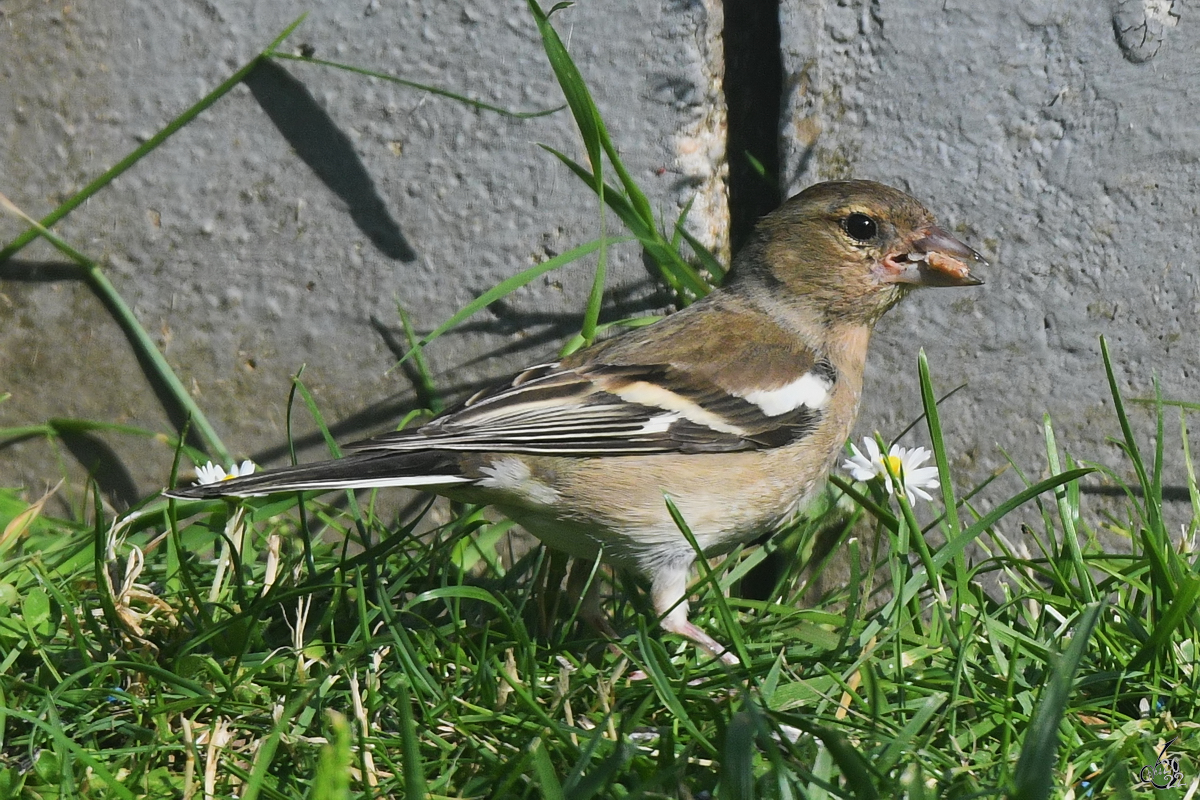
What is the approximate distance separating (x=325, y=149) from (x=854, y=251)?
1635 millimetres

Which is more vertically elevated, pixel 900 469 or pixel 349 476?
pixel 349 476

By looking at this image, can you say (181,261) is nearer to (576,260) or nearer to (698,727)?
(576,260)

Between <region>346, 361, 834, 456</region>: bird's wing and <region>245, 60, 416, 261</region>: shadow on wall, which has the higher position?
<region>245, 60, 416, 261</region>: shadow on wall

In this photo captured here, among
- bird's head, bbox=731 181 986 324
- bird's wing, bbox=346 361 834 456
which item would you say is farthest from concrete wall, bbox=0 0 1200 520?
bird's wing, bbox=346 361 834 456

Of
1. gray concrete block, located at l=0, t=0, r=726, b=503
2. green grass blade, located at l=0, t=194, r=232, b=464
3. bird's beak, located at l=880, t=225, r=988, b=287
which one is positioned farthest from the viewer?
green grass blade, located at l=0, t=194, r=232, b=464

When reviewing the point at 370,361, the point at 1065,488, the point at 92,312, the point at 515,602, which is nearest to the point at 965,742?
the point at 1065,488

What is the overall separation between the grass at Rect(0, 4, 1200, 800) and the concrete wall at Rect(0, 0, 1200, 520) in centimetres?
27

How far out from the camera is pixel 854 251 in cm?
330

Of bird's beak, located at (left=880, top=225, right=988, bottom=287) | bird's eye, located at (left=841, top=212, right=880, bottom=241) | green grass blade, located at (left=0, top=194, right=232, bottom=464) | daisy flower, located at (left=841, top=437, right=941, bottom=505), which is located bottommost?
daisy flower, located at (left=841, top=437, right=941, bottom=505)

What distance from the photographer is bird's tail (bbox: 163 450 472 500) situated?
2500 millimetres

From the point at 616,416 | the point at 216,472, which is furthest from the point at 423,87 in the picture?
the point at 216,472

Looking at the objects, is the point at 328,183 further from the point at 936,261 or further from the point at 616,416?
the point at 936,261

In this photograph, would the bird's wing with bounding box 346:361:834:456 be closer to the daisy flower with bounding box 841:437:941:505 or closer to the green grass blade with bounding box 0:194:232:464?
the daisy flower with bounding box 841:437:941:505

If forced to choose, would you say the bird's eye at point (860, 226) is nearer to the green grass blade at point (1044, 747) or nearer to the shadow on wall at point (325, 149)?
the shadow on wall at point (325, 149)
